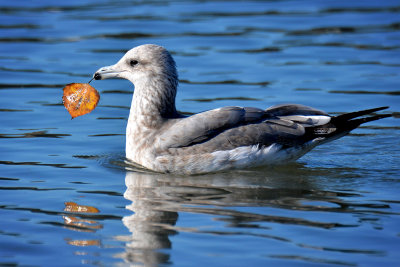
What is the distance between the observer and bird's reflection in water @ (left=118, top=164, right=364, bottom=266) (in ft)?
22.1

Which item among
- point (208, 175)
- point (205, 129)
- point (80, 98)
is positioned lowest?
point (208, 175)

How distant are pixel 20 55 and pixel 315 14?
20.2ft

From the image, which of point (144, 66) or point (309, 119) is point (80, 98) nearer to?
point (144, 66)

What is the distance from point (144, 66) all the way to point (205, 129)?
113 centimetres

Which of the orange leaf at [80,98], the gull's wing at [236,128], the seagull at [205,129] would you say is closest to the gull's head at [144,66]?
the seagull at [205,129]

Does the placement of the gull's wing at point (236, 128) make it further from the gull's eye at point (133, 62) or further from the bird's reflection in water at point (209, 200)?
the gull's eye at point (133, 62)

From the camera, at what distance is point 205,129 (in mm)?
8781

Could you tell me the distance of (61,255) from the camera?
6.42 metres

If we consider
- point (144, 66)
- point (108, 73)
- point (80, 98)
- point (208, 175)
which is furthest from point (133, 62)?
point (208, 175)

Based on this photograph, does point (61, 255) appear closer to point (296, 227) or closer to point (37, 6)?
point (296, 227)

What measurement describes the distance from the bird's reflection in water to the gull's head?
3.89ft

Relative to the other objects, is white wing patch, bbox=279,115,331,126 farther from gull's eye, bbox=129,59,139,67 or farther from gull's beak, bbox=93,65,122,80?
gull's beak, bbox=93,65,122,80

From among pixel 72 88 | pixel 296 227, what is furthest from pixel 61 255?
pixel 72 88

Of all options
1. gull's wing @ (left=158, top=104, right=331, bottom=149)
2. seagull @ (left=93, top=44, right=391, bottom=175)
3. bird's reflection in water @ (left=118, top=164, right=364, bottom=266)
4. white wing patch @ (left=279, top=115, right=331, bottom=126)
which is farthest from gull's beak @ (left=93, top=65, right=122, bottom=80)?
white wing patch @ (left=279, top=115, right=331, bottom=126)
